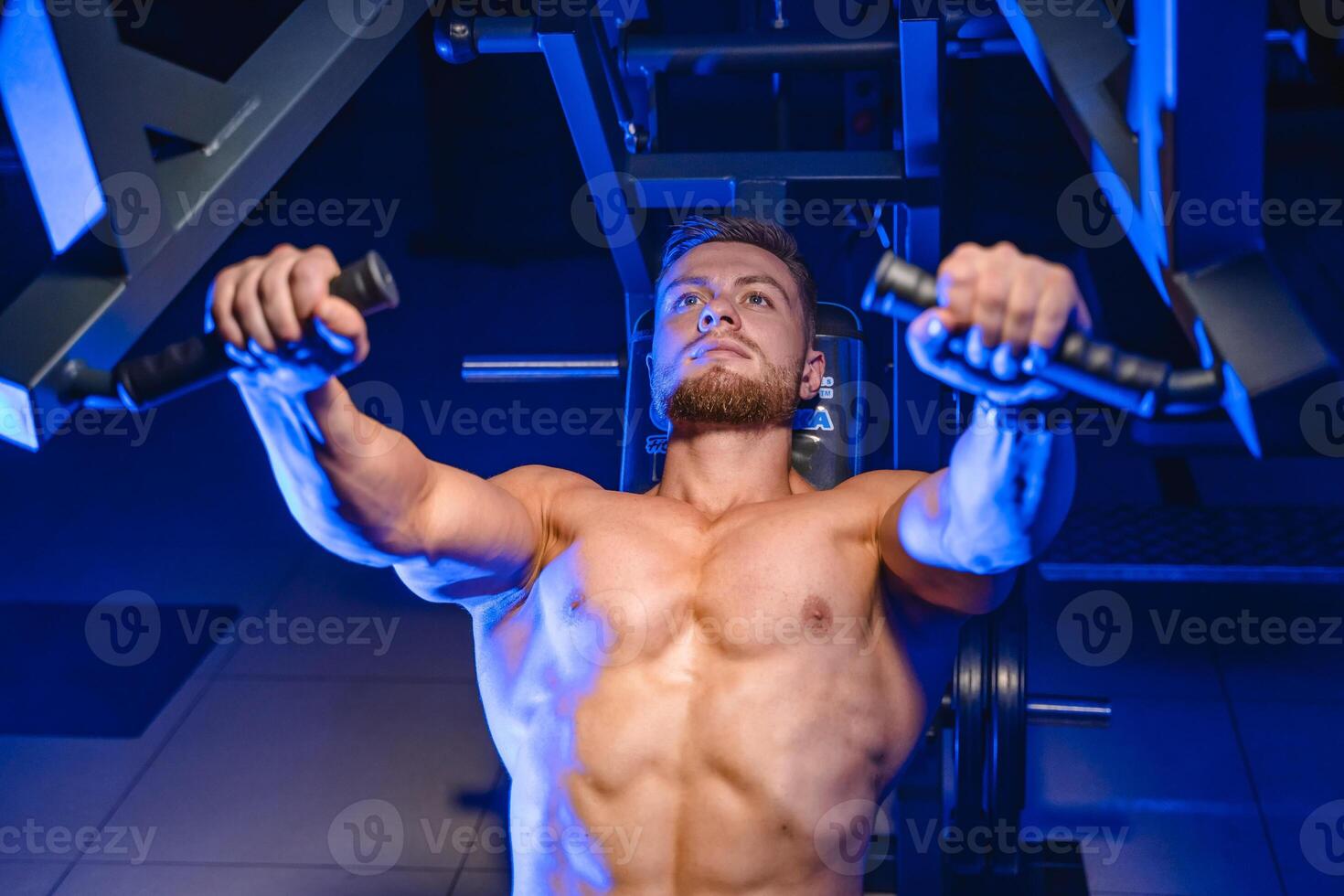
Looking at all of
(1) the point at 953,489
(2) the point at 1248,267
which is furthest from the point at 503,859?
(2) the point at 1248,267

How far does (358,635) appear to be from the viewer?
332cm

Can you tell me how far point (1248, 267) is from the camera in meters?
1.23

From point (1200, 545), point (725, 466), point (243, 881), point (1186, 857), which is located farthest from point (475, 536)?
point (1200, 545)

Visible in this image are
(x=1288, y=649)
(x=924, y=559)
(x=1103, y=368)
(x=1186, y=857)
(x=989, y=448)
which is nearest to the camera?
(x=1103, y=368)

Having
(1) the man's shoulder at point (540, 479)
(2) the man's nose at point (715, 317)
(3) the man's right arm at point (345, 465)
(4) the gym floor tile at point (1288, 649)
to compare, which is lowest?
(4) the gym floor tile at point (1288, 649)

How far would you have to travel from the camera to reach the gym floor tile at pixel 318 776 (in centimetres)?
264

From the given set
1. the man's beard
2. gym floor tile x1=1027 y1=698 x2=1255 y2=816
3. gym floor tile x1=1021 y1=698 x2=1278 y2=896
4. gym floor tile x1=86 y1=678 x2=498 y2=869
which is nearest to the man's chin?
the man's beard

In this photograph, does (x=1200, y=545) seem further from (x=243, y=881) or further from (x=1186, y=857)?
(x=243, y=881)

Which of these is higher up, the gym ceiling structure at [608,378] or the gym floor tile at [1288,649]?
the gym ceiling structure at [608,378]

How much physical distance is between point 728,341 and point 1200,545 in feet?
4.84

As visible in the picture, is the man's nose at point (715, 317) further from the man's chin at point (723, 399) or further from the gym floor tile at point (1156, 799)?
the gym floor tile at point (1156, 799)

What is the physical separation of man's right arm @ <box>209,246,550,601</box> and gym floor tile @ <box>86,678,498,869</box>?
1.01 meters

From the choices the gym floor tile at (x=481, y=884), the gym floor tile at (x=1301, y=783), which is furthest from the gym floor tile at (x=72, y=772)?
the gym floor tile at (x=1301, y=783)

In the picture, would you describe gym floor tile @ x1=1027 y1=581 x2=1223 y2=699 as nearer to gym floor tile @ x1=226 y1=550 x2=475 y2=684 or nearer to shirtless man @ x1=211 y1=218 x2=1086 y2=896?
shirtless man @ x1=211 y1=218 x2=1086 y2=896
